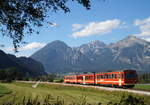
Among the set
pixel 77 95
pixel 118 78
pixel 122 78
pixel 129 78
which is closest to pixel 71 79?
pixel 118 78

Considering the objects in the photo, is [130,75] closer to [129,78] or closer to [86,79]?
[129,78]

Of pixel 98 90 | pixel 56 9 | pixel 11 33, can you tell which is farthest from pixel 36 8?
pixel 98 90

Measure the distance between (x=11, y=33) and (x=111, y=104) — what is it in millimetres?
6008

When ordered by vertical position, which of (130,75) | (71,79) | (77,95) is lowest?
(77,95)

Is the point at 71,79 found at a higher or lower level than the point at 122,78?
higher

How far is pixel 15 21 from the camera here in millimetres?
12141

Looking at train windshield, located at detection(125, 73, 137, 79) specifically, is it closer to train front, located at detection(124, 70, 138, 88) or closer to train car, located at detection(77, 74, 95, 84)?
train front, located at detection(124, 70, 138, 88)

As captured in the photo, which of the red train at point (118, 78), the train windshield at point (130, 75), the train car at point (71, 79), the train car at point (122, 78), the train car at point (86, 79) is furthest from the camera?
the train car at point (71, 79)

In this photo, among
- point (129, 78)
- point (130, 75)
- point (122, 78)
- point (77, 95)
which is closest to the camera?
point (77, 95)

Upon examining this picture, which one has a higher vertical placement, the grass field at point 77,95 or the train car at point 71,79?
the train car at point 71,79

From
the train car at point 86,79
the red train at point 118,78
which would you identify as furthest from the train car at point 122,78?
the train car at point 86,79

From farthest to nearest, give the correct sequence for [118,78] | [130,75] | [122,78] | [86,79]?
[86,79] < [130,75] < [118,78] < [122,78]

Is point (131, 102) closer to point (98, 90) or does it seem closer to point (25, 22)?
point (25, 22)

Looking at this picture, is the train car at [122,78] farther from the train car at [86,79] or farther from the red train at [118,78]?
the train car at [86,79]
